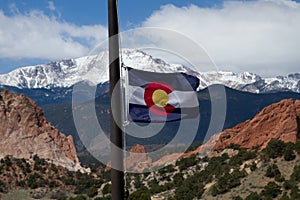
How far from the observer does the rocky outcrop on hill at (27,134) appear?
90438 millimetres

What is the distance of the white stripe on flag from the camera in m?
9.80

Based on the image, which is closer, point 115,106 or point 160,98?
point 115,106

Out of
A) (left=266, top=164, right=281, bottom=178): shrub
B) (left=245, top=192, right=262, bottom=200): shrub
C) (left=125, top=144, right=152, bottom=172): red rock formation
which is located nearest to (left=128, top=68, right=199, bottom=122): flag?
(left=245, top=192, right=262, bottom=200): shrub

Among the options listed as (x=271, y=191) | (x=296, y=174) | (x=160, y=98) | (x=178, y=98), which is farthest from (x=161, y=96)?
(x=296, y=174)

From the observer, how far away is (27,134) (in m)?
93.5

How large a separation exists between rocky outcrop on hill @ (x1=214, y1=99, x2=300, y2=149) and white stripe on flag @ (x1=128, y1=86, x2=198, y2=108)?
68783 millimetres

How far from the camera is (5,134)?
9225cm

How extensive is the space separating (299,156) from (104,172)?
134ft

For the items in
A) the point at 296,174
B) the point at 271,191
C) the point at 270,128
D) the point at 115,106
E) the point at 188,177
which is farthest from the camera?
the point at 270,128

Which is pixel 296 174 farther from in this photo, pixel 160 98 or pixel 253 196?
pixel 160 98

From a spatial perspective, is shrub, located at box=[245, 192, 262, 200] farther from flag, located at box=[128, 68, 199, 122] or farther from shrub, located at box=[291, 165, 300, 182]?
flag, located at box=[128, 68, 199, 122]

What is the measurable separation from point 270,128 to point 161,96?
247 feet

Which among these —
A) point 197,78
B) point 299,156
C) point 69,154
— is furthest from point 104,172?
point 197,78

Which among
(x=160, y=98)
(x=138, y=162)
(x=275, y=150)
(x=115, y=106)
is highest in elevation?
(x=160, y=98)
